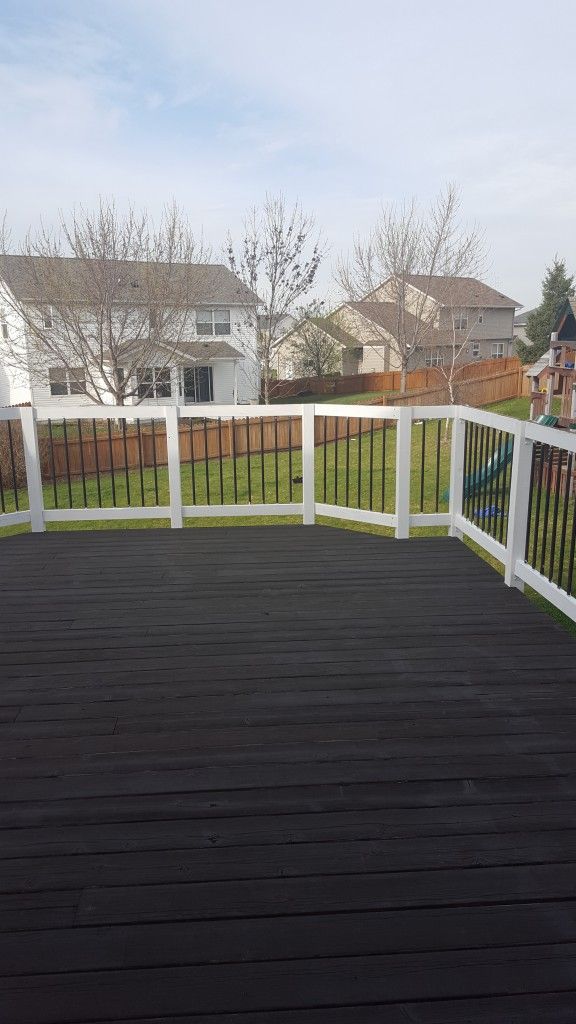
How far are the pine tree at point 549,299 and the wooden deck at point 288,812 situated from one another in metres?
31.9

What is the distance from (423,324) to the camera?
2191 centimetres

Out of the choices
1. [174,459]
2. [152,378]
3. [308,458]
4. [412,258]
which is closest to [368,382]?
[412,258]

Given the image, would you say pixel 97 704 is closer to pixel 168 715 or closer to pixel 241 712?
pixel 168 715

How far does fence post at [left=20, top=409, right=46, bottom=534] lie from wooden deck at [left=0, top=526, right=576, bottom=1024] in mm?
2149

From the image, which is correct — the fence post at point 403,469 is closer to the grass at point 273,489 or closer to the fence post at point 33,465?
the grass at point 273,489

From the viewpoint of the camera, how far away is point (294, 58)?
440 inches

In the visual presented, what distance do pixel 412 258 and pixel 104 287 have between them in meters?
9.93

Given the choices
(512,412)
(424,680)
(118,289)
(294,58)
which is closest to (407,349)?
(512,412)

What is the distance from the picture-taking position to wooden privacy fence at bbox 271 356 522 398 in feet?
101

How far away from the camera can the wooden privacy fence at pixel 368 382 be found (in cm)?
3078

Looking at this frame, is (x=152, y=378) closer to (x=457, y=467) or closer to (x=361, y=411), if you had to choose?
(x=361, y=411)

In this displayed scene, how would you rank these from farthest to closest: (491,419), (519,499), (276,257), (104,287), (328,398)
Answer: (328,398)
(276,257)
(104,287)
(491,419)
(519,499)

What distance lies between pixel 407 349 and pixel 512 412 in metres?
4.13

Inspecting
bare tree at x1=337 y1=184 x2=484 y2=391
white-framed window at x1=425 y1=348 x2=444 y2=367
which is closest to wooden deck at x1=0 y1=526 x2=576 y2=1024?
bare tree at x1=337 y1=184 x2=484 y2=391
